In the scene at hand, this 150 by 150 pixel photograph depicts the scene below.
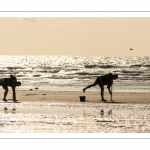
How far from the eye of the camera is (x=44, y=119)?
18.0 metres

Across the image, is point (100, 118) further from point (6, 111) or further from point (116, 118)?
point (6, 111)

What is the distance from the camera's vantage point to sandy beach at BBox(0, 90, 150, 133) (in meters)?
16.4

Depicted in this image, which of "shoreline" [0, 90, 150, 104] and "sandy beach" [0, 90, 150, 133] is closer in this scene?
"sandy beach" [0, 90, 150, 133]

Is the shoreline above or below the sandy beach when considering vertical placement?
above

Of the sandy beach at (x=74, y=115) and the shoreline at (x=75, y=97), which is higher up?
the shoreline at (x=75, y=97)

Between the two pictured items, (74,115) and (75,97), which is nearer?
(74,115)

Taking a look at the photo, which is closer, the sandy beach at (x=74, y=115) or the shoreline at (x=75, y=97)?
the sandy beach at (x=74, y=115)

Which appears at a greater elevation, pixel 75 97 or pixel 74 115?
pixel 75 97

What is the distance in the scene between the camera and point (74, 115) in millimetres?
18938

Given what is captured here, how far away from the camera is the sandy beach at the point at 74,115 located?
16422 mm
